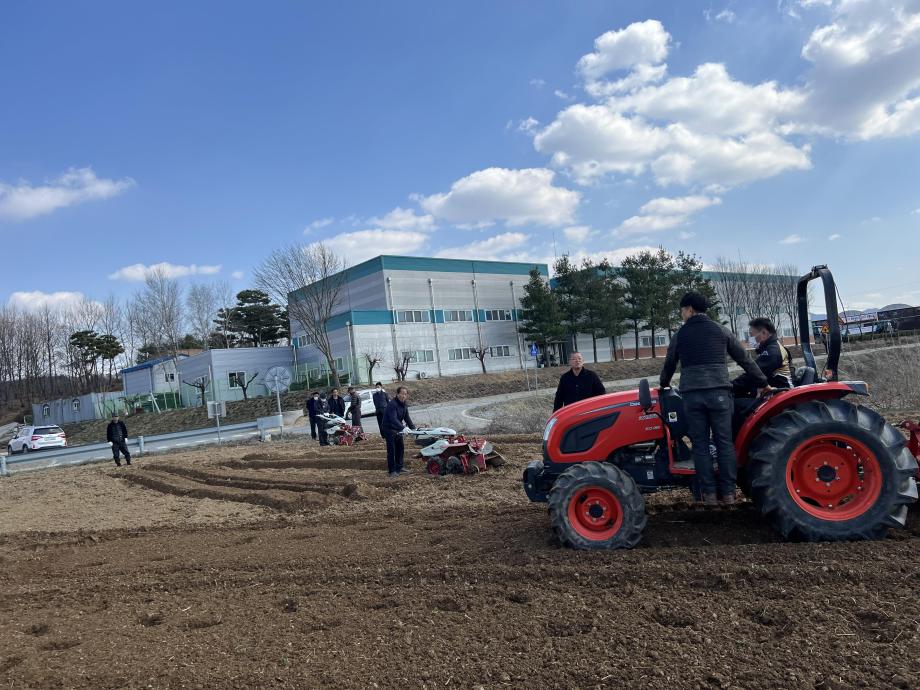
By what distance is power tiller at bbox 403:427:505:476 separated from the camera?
33.3ft

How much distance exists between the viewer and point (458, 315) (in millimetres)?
49062

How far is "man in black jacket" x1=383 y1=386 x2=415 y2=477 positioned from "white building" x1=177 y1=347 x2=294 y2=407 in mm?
34998

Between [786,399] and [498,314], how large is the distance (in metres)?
46.7

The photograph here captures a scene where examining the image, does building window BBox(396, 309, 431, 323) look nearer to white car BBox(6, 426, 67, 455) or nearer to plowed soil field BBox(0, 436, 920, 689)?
white car BBox(6, 426, 67, 455)

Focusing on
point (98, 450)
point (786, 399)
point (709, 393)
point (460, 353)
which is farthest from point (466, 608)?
point (460, 353)

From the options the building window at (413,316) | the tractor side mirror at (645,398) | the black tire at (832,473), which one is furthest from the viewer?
the building window at (413,316)

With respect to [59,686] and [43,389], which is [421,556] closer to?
[59,686]

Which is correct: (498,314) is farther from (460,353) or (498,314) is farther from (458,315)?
(460,353)

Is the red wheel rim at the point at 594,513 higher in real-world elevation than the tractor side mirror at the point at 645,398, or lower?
lower

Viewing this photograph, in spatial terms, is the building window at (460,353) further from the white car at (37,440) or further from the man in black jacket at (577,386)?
the man in black jacket at (577,386)

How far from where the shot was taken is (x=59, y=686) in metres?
3.55

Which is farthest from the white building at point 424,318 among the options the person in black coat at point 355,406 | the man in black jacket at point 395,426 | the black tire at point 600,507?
the black tire at point 600,507

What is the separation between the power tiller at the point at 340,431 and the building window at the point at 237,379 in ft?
98.4

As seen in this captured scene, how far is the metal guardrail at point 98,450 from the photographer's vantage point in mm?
21203
